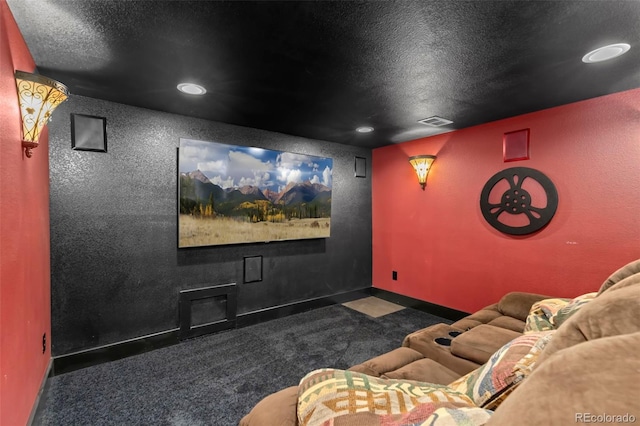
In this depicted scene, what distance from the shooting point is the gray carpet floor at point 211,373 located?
77.6 inches

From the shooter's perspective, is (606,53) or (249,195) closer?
(606,53)

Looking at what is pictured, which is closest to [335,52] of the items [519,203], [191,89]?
[191,89]

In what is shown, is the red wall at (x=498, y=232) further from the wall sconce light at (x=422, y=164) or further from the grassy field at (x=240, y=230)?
the grassy field at (x=240, y=230)

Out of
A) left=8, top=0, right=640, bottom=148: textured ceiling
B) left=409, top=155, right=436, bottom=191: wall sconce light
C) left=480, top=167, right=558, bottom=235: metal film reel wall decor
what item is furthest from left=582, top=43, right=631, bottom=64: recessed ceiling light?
left=409, top=155, right=436, bottom=191: wall sconce light

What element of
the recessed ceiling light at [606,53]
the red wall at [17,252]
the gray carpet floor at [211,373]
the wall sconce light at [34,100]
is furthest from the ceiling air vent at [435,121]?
the red wall at [17,252]

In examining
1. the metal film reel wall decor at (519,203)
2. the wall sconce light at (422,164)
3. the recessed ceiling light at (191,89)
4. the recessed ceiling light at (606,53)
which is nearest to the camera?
the recessed ceiling light at (606,53)

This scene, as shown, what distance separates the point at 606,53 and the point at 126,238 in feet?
12.6

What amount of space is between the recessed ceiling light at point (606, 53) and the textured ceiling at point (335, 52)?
2.0 inches

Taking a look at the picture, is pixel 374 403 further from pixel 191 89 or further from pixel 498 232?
pixel 498 232

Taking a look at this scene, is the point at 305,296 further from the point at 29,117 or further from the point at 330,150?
the point at 29,117

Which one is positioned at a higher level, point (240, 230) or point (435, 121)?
point (435, 121)

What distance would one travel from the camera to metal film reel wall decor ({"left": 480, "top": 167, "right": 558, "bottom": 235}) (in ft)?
9.45

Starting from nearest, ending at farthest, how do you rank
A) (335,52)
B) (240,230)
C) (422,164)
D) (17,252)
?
(17,252), (335,52), (240,230), (422,164)

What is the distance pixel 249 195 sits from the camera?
11.2 feet
